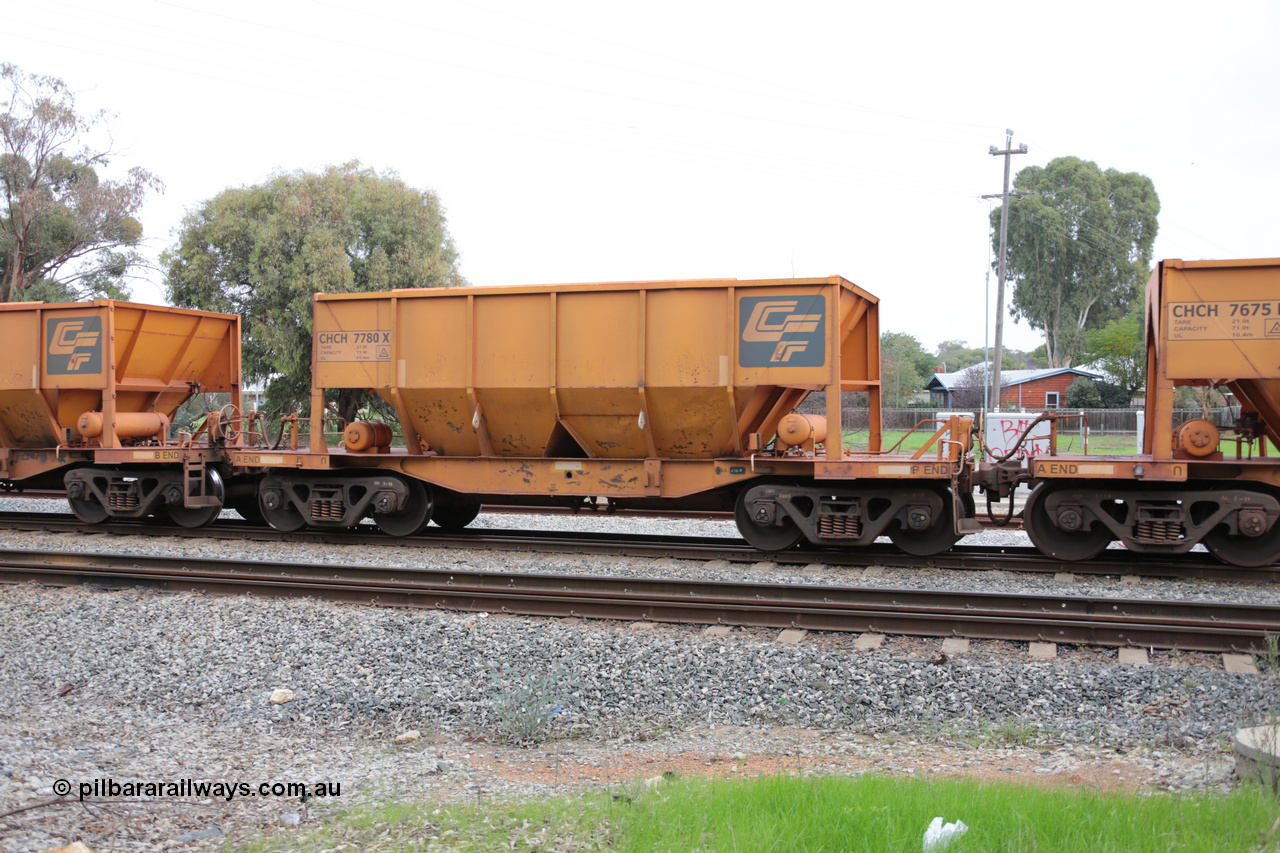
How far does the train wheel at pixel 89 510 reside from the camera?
12.5 meters

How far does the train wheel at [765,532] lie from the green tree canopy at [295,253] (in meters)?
17.9

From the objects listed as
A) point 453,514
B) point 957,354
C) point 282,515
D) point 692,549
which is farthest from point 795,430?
point 957,354

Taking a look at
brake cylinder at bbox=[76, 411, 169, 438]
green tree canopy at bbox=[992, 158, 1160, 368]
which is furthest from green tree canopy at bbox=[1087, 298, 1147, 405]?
brake cylinder at bbox=[76, 411, 169, 438]

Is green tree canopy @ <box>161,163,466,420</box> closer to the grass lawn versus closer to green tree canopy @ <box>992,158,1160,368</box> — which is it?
the grass lawn

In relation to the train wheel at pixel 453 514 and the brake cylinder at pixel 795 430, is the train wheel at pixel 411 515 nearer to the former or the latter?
the train wheel at pixel 453 514

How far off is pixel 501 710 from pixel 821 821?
2.37 meters

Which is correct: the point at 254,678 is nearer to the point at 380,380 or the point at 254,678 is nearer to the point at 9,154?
the point at 380,380

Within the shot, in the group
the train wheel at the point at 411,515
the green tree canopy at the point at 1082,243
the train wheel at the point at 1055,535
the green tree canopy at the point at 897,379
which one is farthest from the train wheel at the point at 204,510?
the green tree canopy at the point at 1082,243

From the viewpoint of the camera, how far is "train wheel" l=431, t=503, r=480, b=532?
12.2 metres

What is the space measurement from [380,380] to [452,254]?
17916mm

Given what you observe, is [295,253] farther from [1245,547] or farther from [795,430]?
[1245,547]

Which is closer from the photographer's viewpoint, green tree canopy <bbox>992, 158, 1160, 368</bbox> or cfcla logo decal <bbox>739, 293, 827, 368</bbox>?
Result: cfcla logo decal <bbox>739, 293, 827, 368</bbox>

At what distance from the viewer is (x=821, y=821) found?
3.45 metres

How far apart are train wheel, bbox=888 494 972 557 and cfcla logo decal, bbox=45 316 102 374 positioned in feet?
38.7
